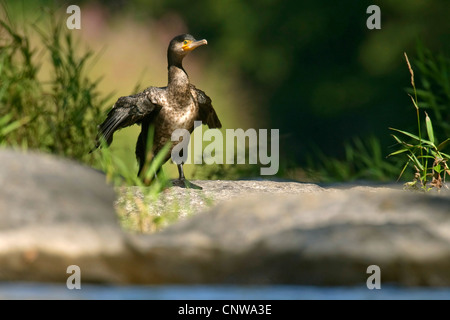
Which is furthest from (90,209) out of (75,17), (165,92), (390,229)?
(75,17)

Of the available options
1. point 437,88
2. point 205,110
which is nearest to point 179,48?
point 205,110

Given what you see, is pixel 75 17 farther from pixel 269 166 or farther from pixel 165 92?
pixel 269 166

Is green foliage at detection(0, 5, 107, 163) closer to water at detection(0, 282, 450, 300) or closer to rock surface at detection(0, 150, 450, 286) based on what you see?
rock surface at detection(0, 150, 450, 286)

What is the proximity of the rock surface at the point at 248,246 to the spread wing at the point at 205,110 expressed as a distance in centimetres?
256

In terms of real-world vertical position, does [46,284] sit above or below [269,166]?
below

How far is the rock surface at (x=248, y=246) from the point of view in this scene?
7.14 feet

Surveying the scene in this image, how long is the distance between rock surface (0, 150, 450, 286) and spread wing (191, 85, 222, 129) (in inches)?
101

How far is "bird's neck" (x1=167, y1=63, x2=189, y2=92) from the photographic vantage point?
15.8ft

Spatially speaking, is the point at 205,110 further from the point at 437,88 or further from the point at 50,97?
the point at 437,88

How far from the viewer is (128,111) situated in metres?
4.60

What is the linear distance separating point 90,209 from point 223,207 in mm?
396

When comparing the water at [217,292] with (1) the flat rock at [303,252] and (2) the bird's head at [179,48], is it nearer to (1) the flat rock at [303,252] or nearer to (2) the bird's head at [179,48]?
(1) the flat rock at [303,252]

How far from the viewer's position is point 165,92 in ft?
15.7

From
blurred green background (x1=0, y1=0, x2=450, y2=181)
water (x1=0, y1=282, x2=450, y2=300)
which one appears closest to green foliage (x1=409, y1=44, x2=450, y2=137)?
blurred green background (x1=0, y1=0, x2=450, y2=181)
